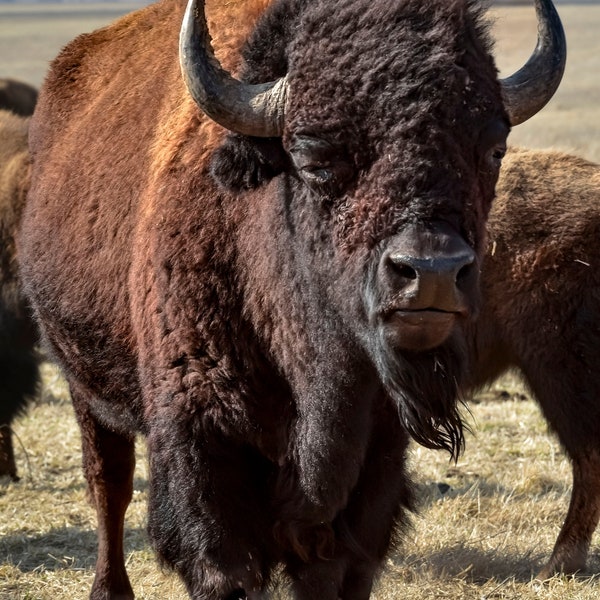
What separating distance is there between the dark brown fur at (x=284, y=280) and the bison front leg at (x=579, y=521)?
1598 millimetres

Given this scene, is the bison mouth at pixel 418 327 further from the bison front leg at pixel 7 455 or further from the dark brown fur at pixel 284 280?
the bison front leg at pixel 7 455

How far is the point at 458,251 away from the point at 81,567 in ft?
11.0

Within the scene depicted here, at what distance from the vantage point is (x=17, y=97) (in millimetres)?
14125

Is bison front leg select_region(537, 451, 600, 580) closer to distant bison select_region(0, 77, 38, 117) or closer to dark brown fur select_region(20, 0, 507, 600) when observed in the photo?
dark brown fur select_region(20, 0, 507, 600)

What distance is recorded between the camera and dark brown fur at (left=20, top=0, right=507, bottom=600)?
3.20m

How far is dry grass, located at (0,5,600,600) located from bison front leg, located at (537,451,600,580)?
0.14 meters

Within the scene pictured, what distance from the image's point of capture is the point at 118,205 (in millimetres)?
4328

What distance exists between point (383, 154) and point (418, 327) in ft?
1.61

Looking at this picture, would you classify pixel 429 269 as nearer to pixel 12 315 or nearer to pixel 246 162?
pixel 246 162

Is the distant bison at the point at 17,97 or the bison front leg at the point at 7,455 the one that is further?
the distant bison at the point at 17,97

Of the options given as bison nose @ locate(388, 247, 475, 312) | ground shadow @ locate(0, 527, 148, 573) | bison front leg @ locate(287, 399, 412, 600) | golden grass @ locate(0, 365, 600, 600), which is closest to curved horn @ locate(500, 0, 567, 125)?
bison nose @ locate(388, 247, 475, 312)

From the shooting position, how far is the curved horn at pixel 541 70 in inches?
143

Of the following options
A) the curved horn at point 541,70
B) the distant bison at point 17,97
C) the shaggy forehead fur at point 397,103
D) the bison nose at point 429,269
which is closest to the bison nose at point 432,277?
the bison nose at point 429,269

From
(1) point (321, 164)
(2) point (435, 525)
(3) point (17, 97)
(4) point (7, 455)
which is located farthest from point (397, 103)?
(3) point (17, 97)
